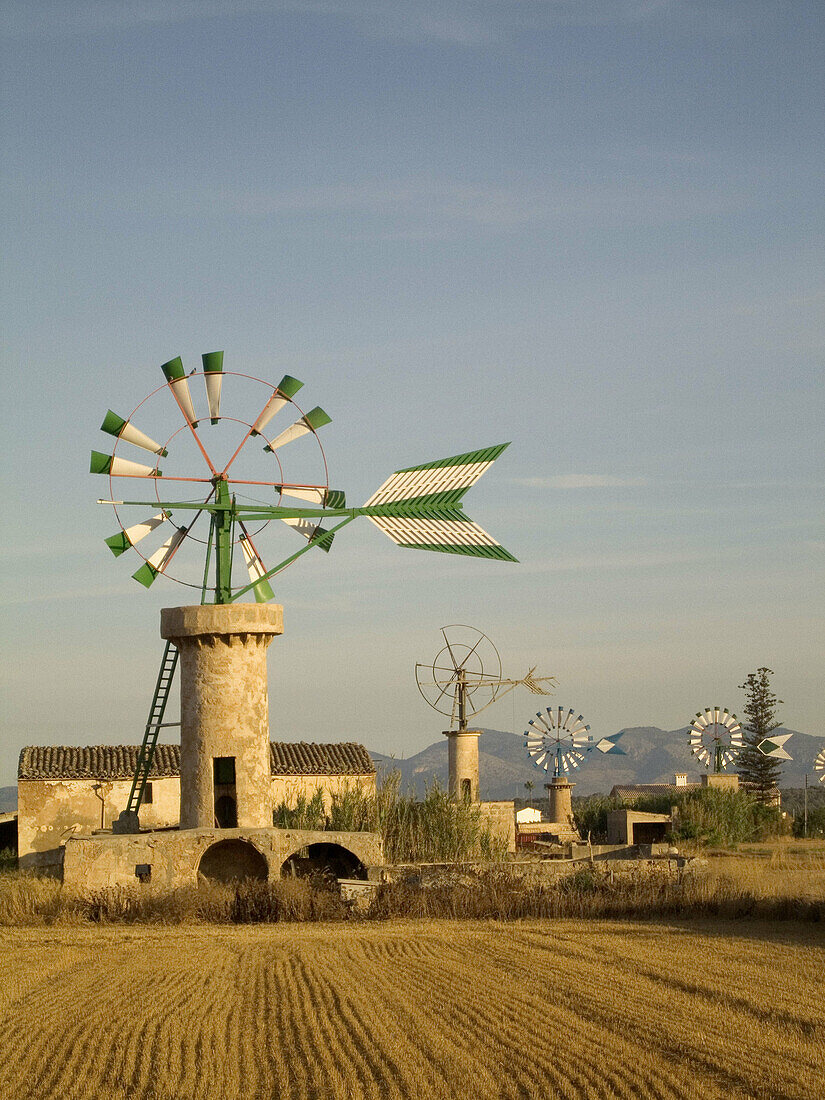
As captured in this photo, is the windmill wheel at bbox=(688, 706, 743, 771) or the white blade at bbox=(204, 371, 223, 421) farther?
the windmill wheel at bbox=(688, 706, 743, 771)

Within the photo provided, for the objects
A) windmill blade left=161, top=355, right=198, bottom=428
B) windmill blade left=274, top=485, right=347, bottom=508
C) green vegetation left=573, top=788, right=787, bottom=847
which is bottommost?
green vegetation left=573, top=788, right=787, bottom=847

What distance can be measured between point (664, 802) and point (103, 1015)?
2919cm

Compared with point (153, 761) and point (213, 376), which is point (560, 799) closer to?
point (153, 761)

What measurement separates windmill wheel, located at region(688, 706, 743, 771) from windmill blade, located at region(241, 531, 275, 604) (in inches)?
1003

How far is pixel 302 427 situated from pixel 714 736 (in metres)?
26.7

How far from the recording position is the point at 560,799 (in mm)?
42250

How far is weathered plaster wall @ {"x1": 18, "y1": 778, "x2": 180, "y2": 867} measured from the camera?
32.4m

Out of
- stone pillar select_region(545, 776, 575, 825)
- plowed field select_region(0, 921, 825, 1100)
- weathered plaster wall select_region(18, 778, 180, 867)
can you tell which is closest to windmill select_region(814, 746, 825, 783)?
stone pillar select_region(545, 776, 575, 825)

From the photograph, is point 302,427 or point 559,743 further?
point 559,743

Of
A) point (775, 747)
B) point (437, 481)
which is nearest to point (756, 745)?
point (775, 747)

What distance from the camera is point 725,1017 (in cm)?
1241

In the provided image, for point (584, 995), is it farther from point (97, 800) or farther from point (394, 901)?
point (97, 800)

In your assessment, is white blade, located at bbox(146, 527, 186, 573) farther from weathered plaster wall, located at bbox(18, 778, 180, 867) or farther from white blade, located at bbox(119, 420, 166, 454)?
weathered plaster wall, located at bbox(18, 778, 180, 867)

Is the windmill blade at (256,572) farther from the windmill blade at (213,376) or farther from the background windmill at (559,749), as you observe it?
the background windmill at (559,749)
